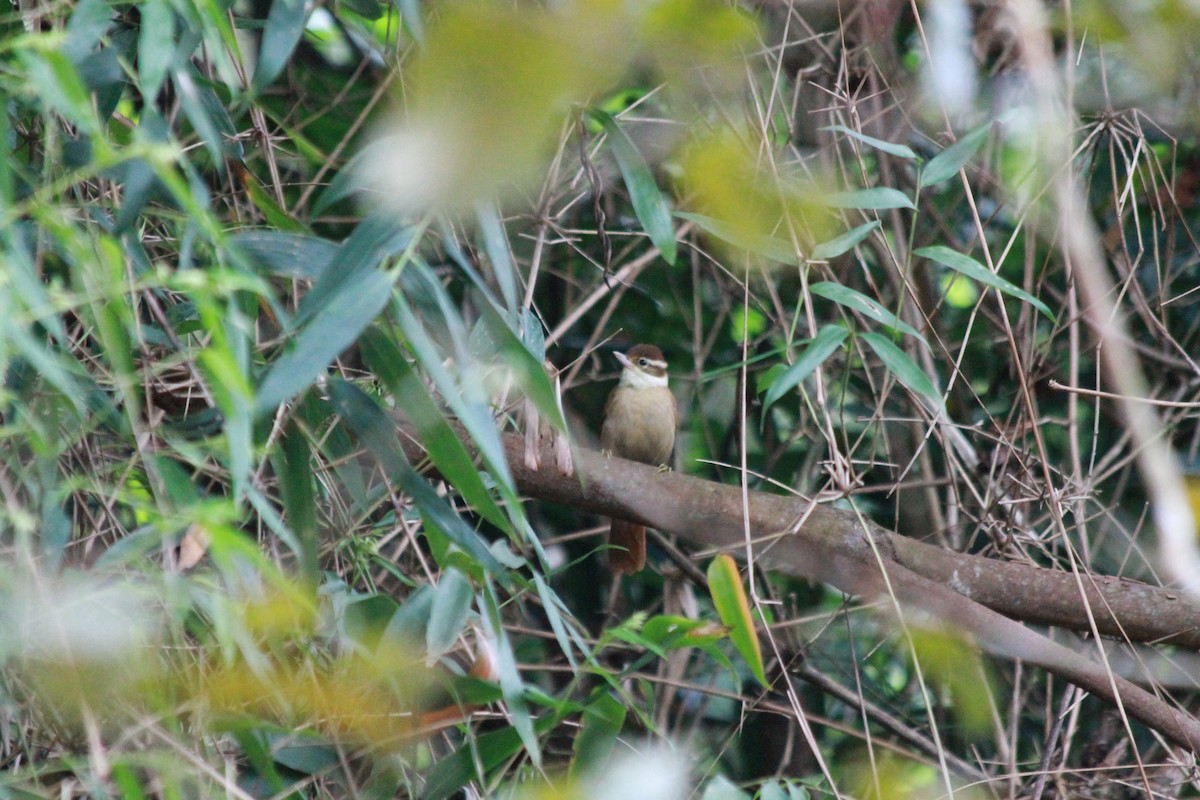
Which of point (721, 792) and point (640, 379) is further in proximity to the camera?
point (640, 379)

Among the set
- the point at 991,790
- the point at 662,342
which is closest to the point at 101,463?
the point at 991,790

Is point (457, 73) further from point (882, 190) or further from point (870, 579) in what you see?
point (870, 579)

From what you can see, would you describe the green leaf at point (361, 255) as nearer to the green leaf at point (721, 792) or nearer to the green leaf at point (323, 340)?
the green leaf at point (323, 340)

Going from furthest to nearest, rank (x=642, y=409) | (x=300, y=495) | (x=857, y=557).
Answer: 1. (x=642, y=409)
2. (x=857, y=557)
3. (x=300, y=495)

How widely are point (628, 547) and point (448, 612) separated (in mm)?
1626

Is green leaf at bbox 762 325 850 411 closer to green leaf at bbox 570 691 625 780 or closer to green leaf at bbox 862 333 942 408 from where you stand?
green leaf at bbox 862 333 942 408

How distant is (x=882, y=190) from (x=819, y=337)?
0.27m

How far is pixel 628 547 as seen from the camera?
336cm

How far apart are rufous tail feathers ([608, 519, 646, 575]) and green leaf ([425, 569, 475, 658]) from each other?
1.46 metres

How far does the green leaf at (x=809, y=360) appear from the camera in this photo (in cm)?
196

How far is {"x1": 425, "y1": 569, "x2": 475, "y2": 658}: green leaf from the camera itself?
1.74 m

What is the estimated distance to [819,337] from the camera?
2039mm

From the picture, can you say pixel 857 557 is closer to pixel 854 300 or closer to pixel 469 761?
pixel 854 300

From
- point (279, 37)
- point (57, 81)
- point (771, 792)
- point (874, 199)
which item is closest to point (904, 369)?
point (874, 199)
